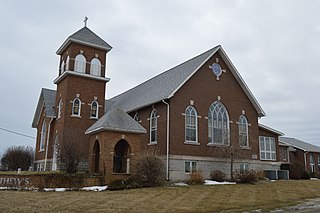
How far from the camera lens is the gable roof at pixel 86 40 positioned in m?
31.6

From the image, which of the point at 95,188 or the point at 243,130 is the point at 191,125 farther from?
the point at 95,188

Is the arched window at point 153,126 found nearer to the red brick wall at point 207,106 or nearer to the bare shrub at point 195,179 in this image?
the red brick wall at point 207,106

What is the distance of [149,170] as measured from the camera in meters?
22.1

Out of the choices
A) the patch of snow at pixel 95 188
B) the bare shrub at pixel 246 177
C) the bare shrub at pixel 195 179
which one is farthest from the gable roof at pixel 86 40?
the bare shrub at pixel 246 177

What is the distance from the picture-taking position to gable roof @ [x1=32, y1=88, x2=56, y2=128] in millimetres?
33138

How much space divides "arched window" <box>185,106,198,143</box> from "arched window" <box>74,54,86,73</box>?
11.0 m

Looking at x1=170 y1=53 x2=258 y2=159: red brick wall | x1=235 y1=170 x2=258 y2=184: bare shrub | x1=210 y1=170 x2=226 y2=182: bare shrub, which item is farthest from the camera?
x1=170 y1=53 x2=258 y2=159: red brick wall

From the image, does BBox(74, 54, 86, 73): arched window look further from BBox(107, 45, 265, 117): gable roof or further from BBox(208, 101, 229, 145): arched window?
BBox(208, 101, 229, 145): arched window

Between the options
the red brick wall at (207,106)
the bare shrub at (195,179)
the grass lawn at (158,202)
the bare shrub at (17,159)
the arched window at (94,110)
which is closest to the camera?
the grass lawn at (158,202)

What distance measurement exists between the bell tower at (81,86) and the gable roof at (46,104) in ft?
2.79

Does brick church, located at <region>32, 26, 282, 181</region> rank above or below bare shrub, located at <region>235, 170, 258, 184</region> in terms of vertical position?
above

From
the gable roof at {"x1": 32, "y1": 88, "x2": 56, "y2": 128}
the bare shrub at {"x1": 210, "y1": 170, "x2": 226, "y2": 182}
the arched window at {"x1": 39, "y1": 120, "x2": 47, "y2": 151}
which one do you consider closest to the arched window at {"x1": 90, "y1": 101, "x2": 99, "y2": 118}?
the gable roof at {"x1": 32, "y1": 88, "x2": 56, "y2": 128}

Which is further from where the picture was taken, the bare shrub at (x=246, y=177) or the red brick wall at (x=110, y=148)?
the bare shrub at (x=246, y=177)

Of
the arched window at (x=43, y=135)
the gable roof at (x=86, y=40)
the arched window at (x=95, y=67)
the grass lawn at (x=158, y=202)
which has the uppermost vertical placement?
the gable roof at (x=86, y=40)
